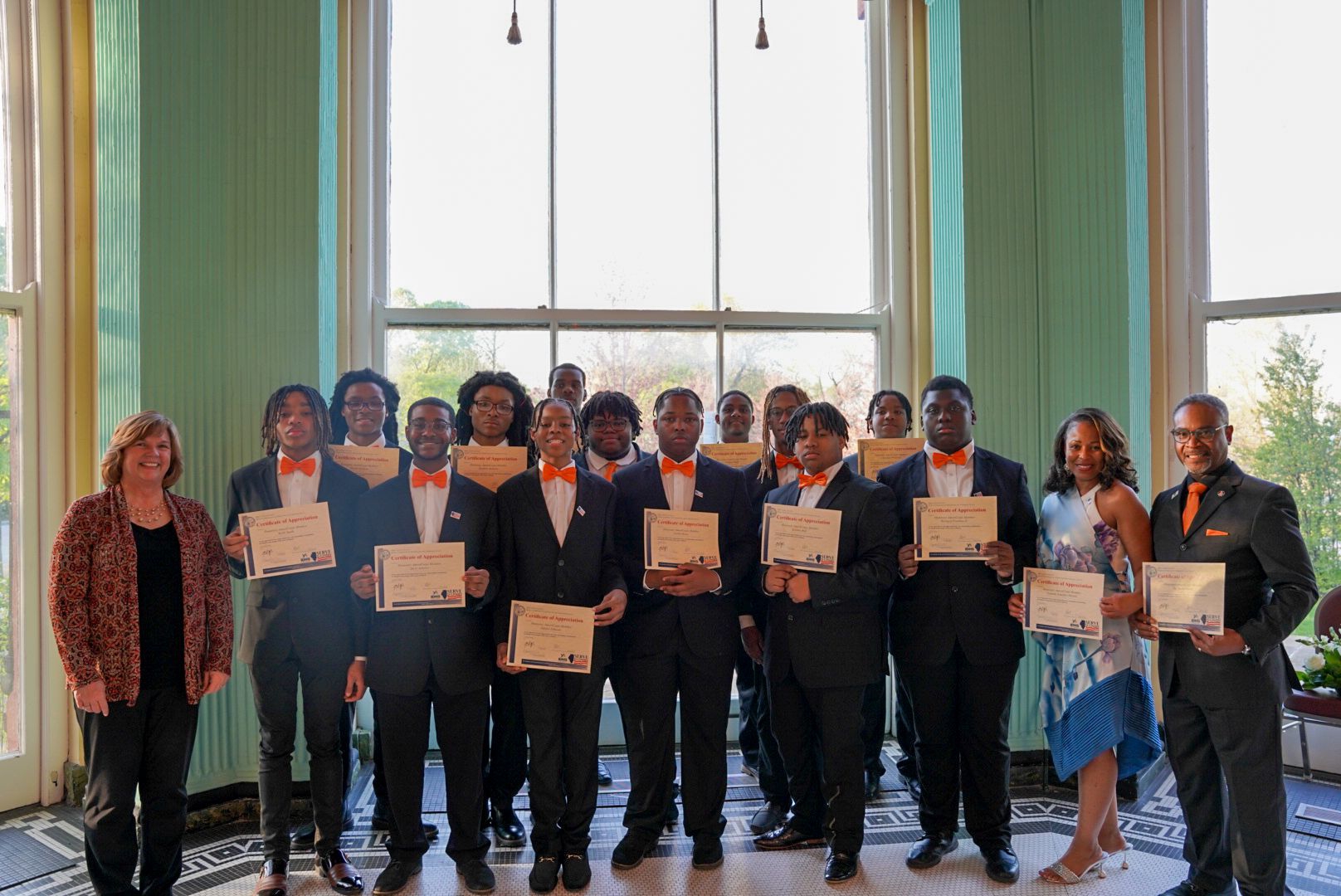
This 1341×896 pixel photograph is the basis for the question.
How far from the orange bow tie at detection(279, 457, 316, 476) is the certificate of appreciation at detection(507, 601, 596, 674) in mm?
920

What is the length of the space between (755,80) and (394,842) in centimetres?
454

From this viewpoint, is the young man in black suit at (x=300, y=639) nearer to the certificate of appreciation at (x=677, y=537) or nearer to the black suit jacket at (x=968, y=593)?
the certificate of appreciation at (x=677, y=537)

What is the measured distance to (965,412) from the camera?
3451 millimetres

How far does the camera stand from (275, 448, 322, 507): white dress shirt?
129 inches

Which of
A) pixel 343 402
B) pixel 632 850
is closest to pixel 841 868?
pixel 632 850

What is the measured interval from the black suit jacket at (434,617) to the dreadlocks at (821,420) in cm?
118

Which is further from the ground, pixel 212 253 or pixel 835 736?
pixel 212 253

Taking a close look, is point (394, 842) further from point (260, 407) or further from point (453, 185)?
point (453, 185)

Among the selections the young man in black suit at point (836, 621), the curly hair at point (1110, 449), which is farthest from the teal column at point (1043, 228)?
the young man in black suit at point (836, 621)

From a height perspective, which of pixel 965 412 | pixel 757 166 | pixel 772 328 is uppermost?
pixel 757 166

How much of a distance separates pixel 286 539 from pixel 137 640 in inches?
21.3

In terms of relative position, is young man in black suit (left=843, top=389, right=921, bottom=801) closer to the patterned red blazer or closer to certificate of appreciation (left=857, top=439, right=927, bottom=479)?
certificate of appreciation (left=857, top=439, right=927, bottom=479)

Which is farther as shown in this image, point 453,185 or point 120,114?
point 453,185

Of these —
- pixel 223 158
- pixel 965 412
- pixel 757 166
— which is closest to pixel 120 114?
pixel 223 158
